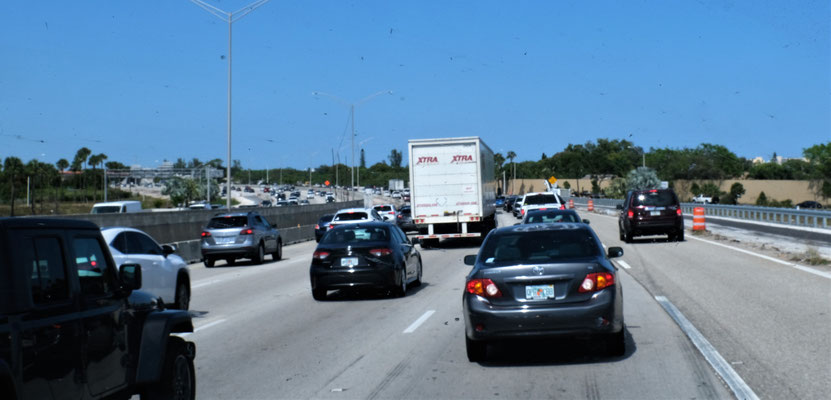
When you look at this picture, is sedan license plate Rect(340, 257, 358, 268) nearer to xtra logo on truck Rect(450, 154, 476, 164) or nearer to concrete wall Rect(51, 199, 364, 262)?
concrete wall Rect(51, 199, 364, 262)

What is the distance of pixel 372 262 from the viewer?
16.6 metres

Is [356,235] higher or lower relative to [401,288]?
higher

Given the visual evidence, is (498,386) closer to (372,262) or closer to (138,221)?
(372,262)

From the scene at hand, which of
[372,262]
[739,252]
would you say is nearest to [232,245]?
[372,262]

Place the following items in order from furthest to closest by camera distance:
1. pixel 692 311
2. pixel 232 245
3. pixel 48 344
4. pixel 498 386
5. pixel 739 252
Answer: pixel 232 245, pixel 739 252, pixel 692 311, pixel 498 386, pixel 48 344

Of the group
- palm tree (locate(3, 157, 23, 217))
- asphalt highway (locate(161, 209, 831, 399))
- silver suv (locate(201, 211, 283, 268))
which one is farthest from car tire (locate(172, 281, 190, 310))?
palm tree (locate(3, 157, 23, 217))

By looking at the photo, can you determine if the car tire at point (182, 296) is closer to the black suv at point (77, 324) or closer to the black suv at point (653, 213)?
the black suv at point (77, 324)

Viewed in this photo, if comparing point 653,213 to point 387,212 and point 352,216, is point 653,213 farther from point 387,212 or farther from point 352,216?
point 387,212

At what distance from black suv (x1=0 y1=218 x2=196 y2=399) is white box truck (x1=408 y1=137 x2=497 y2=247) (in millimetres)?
24997

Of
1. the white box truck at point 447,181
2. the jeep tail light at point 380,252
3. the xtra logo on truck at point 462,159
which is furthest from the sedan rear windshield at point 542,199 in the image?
the jeep tail light at point 380,252

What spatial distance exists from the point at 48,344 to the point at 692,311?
412 inches

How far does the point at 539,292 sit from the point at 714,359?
1942 millimetres

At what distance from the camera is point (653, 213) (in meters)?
31.0

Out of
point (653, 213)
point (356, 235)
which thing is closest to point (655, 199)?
point (653, 213)
